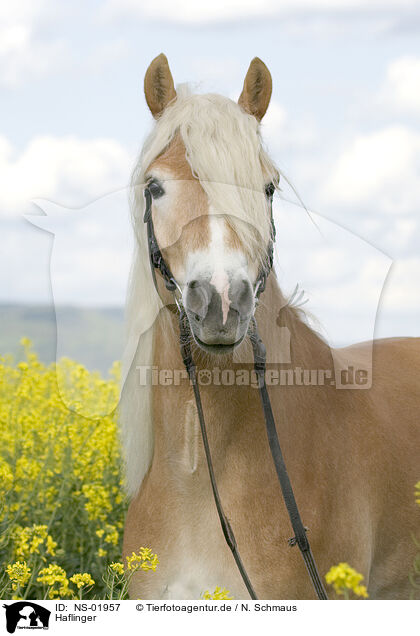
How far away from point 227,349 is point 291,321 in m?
0.82

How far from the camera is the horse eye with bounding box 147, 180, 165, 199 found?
9.66 feet

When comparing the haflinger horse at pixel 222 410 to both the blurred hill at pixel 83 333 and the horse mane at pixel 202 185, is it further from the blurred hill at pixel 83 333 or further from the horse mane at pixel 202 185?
the blurred hill at pixel 83 333

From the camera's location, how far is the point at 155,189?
9.74ft

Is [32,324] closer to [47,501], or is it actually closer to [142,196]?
[142,196]

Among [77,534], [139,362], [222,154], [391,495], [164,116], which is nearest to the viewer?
[222,154]

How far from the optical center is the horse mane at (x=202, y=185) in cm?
281

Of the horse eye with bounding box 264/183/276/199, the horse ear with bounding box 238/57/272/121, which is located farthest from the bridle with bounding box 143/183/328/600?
the horse ear with bounding box 238/57/272/121

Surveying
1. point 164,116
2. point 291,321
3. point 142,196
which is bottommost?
point 291,321

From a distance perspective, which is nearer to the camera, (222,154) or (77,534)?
(222,154)
